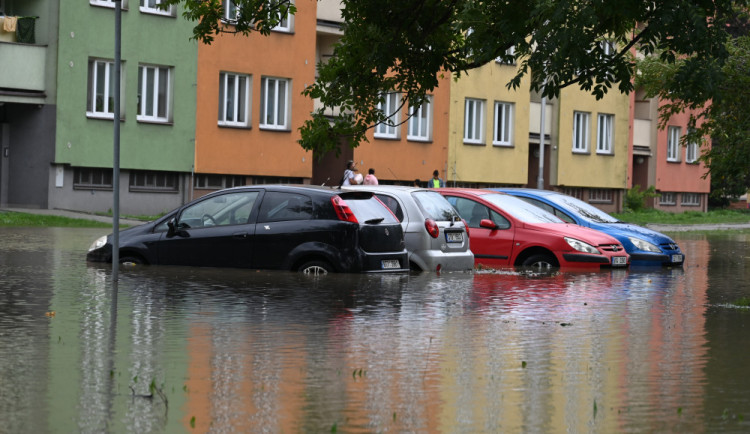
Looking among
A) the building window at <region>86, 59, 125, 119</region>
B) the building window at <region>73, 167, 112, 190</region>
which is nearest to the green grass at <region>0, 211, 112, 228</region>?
the building window at <region>73, 167, 112, 190</region>

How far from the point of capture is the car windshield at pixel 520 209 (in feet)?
70.7

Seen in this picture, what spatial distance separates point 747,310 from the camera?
47.4 feet

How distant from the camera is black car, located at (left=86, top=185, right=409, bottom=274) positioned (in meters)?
17.5

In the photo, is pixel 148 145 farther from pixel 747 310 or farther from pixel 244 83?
pixel 747 310

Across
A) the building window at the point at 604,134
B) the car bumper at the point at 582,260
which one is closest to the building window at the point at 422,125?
the building window at the point at 604,134

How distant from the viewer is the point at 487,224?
21469 millimetres

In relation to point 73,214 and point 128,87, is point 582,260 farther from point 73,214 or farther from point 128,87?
point 128,87

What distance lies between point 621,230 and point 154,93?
65.2 feet

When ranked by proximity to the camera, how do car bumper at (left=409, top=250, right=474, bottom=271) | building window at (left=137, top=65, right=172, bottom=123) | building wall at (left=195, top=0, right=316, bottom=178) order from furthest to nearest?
building wall at (left=195, top=0, right=316, bottom=178)
building window at (left=137, top=65, right=172, bottom=123)
car bumper at (left=409, top=250, right=474, bottom=271)

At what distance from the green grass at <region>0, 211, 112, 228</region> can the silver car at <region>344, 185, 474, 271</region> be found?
14.7 meters

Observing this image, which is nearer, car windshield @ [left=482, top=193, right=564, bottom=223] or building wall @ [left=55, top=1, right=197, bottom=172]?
car windshield @ [left=482, top=193, right=564, bottom=223]

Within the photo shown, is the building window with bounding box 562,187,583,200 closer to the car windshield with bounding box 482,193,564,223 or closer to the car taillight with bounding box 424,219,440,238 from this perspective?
the car windshield with bounding box 482,193,564,223

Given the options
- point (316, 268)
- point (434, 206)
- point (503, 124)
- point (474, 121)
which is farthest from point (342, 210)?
point (503, 124)

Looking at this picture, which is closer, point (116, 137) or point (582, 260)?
point (116, 137)
